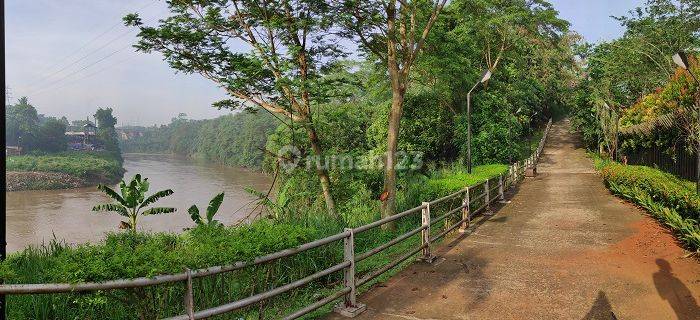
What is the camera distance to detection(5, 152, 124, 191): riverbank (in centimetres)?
7138

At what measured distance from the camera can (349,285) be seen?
19.0 feet

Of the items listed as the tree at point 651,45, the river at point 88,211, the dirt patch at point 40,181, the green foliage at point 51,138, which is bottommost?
the river at point 88,211

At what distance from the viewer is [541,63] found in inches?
1901

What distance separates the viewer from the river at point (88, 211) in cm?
4112

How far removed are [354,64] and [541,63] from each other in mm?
22444

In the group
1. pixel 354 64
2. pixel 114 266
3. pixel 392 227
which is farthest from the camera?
pixel 354 64

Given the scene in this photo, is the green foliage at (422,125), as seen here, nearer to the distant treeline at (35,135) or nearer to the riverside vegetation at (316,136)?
the riverside vegetation at (316,136)

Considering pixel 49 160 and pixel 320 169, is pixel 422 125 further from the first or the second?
pixel 49 160

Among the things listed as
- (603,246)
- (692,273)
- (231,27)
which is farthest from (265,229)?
(231,27)

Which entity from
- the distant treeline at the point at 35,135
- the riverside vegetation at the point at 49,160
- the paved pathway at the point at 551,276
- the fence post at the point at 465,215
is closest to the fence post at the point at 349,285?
the paved pathway at the point at 551,276

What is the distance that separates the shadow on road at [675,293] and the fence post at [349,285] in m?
3.86

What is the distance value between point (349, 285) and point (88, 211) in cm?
5641

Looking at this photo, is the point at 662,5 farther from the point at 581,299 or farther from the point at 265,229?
the point at 265,229

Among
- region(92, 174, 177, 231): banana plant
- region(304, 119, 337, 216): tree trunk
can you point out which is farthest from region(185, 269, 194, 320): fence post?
region(304, 119, 337, 216): tree trunk
